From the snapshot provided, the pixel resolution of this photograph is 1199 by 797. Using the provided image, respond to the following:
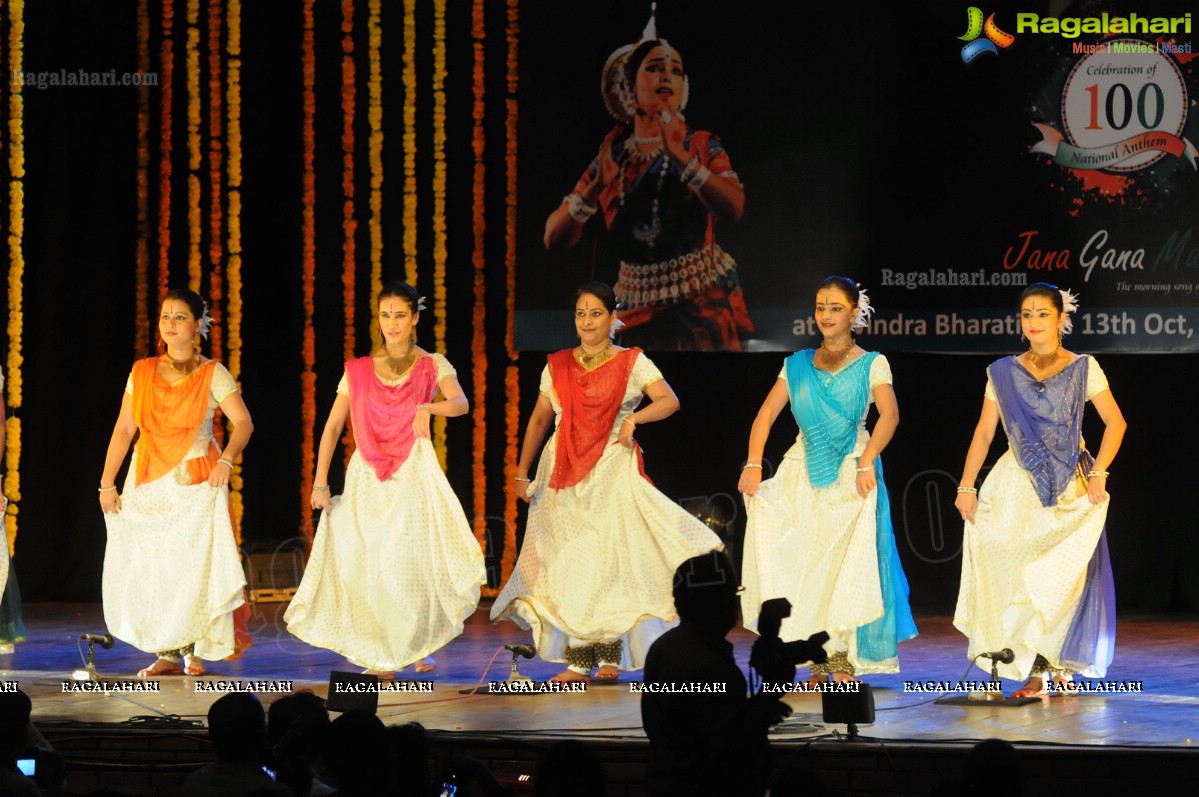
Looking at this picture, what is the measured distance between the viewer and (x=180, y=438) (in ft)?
22.2

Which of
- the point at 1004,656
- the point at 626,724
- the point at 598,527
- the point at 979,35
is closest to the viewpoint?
the point at 626,724

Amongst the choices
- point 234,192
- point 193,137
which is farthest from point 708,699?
point 193,137

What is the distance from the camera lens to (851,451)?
6.38 meters

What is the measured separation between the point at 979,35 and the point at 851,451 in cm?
287

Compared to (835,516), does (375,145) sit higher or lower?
higher

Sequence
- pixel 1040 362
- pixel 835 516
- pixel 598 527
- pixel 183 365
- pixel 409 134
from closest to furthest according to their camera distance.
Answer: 1. pixel 1040 362
2. pixel 835 516
3. pixel 598 527
4. pixel 183 365
5. pixel 409 134

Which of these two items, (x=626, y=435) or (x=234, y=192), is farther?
(x=234, y=192)

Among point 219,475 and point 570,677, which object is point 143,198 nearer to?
point 219,475

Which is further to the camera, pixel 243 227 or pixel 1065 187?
pixel 243 227

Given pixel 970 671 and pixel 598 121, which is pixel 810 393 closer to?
pixel 970 671

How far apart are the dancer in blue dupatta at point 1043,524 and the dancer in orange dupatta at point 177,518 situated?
9.52ft

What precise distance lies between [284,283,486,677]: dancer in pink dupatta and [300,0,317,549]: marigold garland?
2.47 m

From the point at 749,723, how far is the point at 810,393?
3.26 meters

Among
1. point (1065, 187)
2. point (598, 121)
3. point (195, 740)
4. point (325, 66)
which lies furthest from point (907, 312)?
point (195, 740)
